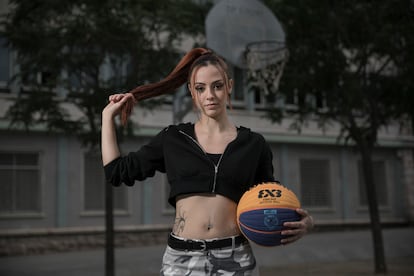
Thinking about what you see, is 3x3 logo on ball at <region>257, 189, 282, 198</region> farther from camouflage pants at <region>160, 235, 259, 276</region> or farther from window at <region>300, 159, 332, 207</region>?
window at <region>300, 159, 332, 207</region>

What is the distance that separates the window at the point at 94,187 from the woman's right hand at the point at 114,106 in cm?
1771

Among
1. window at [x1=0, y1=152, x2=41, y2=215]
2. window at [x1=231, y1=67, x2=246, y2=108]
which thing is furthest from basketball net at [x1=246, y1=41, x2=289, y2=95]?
window at [x1=231, y1=67, x2=246, y2=108]

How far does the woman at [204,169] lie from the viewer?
10.6 ft

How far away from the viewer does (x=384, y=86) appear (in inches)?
559

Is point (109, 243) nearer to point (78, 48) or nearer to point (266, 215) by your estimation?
point (78, 48)

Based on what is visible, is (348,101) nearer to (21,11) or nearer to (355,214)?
(21,11)

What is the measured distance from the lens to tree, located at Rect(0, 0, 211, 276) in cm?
1153

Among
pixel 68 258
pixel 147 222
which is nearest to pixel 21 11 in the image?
pixel 68 258

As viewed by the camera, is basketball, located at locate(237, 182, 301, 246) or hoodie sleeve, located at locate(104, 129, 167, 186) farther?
hoodie sleeve, located at locate(104, 129, 167, 186)

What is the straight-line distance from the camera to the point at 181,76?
12.0ft

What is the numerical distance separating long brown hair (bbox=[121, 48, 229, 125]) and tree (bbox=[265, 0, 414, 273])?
9640 millimetres

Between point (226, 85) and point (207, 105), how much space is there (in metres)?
0.17

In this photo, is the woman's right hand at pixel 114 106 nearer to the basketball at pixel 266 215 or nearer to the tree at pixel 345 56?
the basketball at pixel 266 215

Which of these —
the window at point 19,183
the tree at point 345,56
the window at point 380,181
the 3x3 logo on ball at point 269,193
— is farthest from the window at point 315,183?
the 3x3 logo on ball at point 269,193
